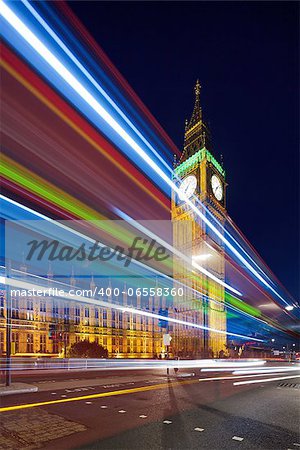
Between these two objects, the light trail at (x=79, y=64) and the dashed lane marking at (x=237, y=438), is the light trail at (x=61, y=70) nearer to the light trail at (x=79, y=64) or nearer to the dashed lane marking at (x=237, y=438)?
the light trail at (x=79, y=64)

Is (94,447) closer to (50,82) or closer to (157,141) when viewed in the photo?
(50,82)

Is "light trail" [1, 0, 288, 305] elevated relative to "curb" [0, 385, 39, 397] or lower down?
elevated

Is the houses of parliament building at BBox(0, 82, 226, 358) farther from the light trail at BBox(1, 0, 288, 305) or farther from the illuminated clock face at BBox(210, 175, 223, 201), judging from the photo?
the light trail at BBox(1, 0, 288, 305)

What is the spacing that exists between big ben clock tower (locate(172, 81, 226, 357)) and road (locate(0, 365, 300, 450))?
67406 mm

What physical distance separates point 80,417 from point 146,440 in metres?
3.03

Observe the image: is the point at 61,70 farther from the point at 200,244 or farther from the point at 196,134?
the point at 196,134

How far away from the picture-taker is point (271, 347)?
345 ft

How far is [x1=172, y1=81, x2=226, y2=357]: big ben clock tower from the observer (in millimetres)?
85938

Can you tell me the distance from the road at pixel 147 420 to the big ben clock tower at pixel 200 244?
221ft

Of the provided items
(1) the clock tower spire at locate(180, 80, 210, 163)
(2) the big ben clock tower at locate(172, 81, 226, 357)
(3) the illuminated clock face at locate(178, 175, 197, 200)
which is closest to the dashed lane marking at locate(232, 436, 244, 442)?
(2) the big ben clock tower at locate(172, 81, 226, 357)

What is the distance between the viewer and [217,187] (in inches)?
3866

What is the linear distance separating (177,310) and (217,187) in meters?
37.8

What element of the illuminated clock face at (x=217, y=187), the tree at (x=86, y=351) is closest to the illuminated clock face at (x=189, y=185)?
the illuminated clock face at (x=217, y=187)

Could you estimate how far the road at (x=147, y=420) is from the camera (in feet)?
25.5
